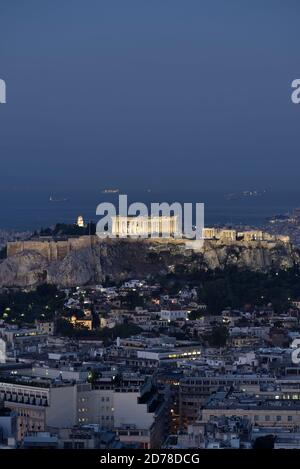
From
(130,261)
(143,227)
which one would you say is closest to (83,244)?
(130,261)

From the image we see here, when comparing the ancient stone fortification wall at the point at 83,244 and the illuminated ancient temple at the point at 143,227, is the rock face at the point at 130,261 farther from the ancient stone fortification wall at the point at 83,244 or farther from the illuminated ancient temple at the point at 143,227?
the illuminated ancient temple at the point at 143,227

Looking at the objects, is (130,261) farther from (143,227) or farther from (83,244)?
(143,227)

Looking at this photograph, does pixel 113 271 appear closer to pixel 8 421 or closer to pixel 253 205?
pixel 8 421

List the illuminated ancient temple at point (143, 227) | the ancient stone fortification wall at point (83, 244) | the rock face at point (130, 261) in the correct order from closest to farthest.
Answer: the rock face at point (130, 261) → the ancient stone fortification wall at point (83, 244) → the illuminated ancient temple at point (143, 227)

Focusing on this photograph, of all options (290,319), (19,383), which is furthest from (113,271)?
(19,383)

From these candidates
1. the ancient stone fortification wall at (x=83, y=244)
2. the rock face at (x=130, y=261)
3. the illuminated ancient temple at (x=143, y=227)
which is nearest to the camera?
the rock face at (x=130, y=261)

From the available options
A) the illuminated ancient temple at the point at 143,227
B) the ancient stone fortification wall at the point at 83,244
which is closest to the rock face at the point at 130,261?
the ancient stone fortification wall at the point at 83,244
